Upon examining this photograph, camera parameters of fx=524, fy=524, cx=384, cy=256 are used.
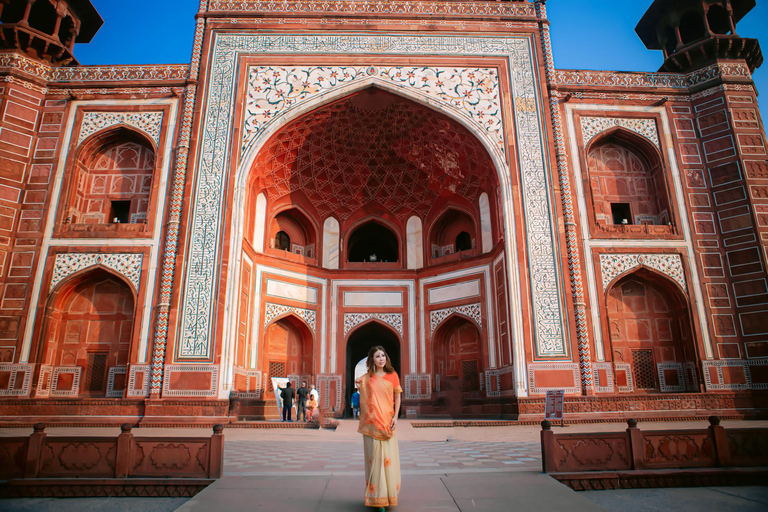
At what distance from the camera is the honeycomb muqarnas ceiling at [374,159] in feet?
43.9

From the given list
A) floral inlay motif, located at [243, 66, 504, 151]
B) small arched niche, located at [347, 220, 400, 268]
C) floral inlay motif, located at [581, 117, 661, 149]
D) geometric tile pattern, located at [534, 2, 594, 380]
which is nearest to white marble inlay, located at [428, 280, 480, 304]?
small arched niche, located at [347, 220, 400, 268]

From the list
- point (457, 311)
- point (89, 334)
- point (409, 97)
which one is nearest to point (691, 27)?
point (409, 97)

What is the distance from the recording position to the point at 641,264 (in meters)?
11.9

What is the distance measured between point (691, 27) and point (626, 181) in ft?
16.6

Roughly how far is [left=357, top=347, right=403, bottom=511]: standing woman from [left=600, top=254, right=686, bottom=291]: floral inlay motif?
9.47m

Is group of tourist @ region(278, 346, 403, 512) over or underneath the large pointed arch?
underneath

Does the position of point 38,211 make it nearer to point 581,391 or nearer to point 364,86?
point 364,86

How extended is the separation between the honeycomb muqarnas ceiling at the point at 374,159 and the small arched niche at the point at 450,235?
0.62 m

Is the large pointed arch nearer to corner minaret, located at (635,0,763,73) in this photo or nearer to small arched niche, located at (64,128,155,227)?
small arched niche, located at (64,128,155,227)

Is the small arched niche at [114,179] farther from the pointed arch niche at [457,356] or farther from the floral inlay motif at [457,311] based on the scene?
the pointed arch niche at [457,356]

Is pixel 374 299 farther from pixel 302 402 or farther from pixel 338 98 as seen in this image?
pixel 338 98

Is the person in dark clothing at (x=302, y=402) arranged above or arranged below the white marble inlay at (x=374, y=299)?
below

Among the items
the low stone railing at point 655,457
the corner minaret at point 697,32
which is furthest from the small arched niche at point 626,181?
the low stone railing at point 655,457

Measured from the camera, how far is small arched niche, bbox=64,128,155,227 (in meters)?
12.4
